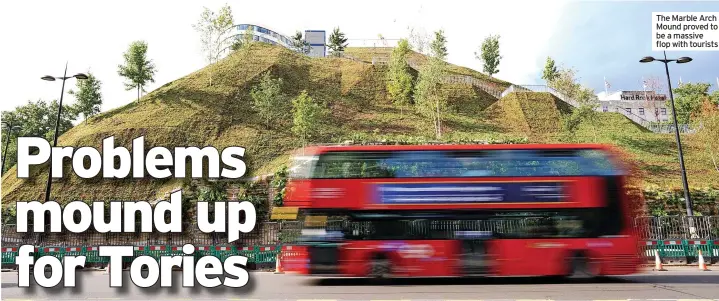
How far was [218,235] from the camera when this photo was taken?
22.8 meters

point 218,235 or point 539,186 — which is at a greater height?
point 539,186

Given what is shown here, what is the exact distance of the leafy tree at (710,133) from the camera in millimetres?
37781

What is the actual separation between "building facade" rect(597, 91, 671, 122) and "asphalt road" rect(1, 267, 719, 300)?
70.6 meters

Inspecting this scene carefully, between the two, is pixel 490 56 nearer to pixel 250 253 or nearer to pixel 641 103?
pixel 641 103

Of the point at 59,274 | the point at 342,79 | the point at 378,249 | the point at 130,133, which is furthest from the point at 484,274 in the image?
the point at 342,79

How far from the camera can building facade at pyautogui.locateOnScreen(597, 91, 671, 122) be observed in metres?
81.6

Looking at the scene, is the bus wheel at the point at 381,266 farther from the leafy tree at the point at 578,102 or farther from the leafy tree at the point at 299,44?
the leafy tree at the point at 299,44

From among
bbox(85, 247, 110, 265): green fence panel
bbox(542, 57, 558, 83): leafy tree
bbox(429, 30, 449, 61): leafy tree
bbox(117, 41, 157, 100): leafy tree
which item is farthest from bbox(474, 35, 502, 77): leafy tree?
bbox(85, 247, 110, 265): green fence panel

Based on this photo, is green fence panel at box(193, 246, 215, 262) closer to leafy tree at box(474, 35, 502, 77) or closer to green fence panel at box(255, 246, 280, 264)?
green fence panel at box(255, 246, 280, 264)

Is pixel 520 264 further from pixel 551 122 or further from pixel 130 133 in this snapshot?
pixel 551 122

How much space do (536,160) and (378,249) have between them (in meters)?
4.17

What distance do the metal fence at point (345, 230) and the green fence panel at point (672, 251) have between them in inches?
33.9

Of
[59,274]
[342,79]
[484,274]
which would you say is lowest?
[484,274]

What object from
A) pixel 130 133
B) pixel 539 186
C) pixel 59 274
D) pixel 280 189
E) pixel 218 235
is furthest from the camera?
pixel 130 133
